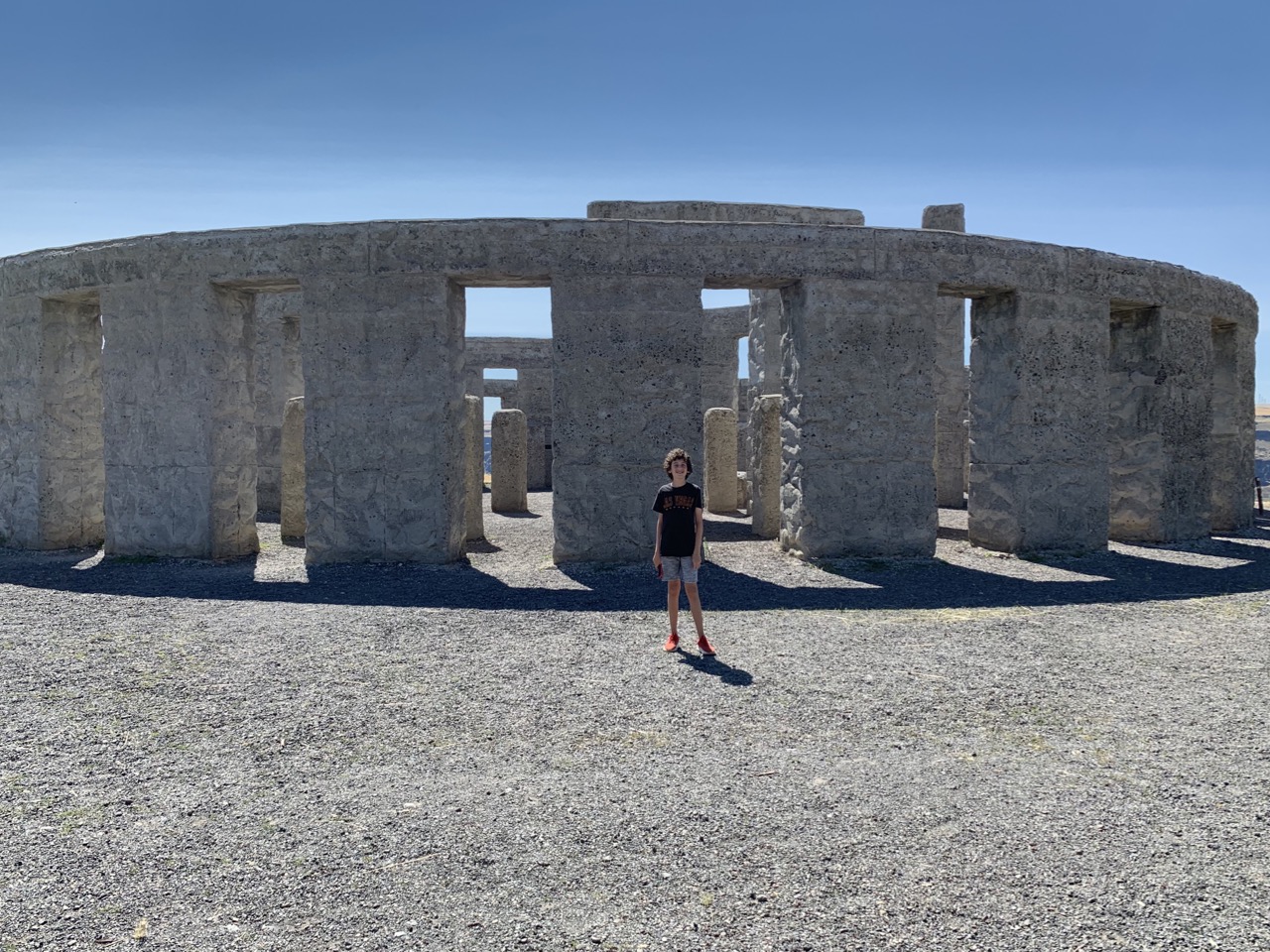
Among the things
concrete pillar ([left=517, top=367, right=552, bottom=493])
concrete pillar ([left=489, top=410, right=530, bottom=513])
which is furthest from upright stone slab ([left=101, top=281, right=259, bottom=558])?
concrete pillar ([left=517, top=367, right=552, bottom=493])

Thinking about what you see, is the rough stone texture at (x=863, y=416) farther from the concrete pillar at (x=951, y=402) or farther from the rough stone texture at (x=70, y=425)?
the rough stone texture at (x=70, y=425)

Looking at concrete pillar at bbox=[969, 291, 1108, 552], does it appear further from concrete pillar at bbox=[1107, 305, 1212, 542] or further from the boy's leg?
the boy's leg

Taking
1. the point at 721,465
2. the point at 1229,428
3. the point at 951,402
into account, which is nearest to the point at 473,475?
the point at 721,465

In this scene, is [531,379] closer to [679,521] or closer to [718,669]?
[679,521]

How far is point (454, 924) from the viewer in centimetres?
272

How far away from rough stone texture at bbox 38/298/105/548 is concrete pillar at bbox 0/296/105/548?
1 centimetres

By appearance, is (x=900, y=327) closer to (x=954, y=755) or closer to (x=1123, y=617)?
(x=1123, y=617)

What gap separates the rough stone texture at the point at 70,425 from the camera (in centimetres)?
1042

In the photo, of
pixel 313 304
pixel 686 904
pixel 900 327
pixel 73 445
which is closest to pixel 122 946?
pixel 686 904

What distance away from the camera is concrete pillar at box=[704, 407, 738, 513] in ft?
51.5

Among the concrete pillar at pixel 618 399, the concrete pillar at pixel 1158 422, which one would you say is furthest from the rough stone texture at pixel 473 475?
the concrete pillar at pixel 1158 422

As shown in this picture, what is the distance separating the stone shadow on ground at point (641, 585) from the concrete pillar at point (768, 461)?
8.54ft

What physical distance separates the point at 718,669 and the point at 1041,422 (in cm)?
637

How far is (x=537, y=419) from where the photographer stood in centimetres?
2420
